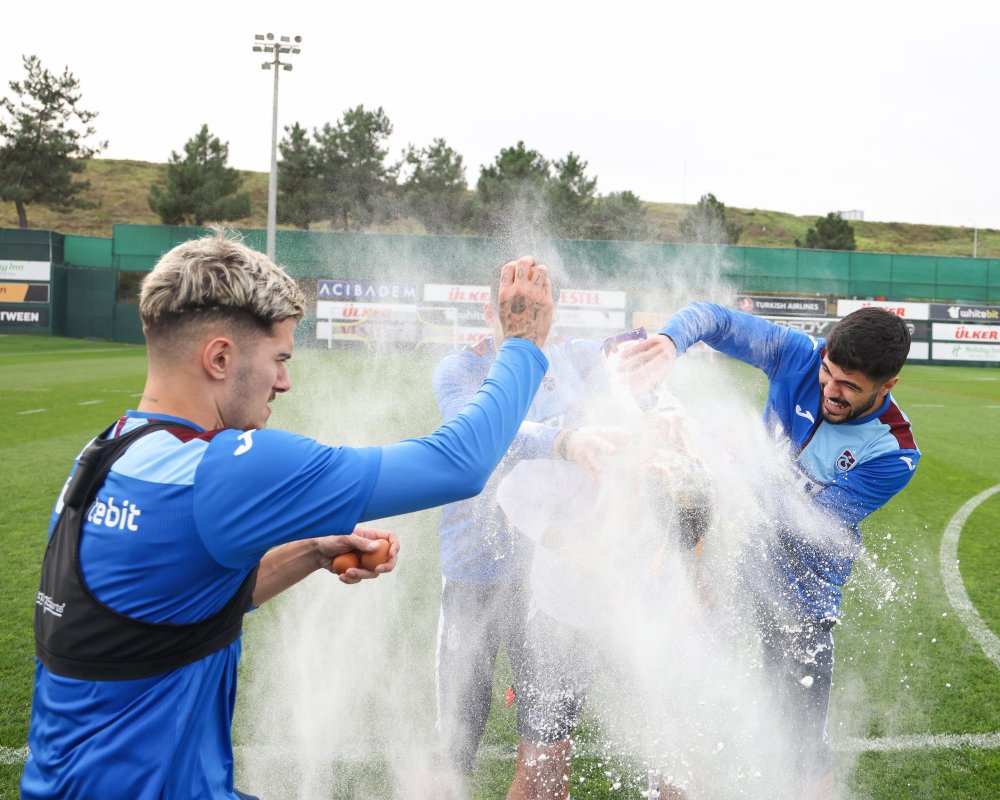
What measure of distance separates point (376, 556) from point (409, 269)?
31585mm

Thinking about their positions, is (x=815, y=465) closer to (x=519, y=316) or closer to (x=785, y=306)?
(x=519, y=316)

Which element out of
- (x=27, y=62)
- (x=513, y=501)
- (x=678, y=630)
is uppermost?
(x=27, y=62)

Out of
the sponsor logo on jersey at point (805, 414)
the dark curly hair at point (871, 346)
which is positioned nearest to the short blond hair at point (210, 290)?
the dark curly hair at point (871, 346)

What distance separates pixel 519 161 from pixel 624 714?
49.2 m

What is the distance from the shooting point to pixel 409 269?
32844 millimetres

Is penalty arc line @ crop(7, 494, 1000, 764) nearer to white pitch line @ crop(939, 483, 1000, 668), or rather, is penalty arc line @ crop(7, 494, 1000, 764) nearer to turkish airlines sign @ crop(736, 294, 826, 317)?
white pitch line @ crop(939, 483, 1000, 668)

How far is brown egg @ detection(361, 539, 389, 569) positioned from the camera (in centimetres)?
196

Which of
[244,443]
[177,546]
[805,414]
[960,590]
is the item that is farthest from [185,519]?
[960,590]

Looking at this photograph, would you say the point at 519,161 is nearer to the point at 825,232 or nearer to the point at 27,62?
the point at 825,232

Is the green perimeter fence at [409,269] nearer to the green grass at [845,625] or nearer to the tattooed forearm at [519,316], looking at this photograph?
the green grass at [845,625]

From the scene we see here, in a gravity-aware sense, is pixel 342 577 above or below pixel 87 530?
below

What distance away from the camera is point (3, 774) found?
3.25 metres

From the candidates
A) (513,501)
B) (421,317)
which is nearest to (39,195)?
(421,317)

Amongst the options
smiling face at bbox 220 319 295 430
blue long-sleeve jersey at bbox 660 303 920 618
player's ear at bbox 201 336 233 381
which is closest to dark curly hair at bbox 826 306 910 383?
blue long-sleeve jersey at bbox 660 303 920 618
